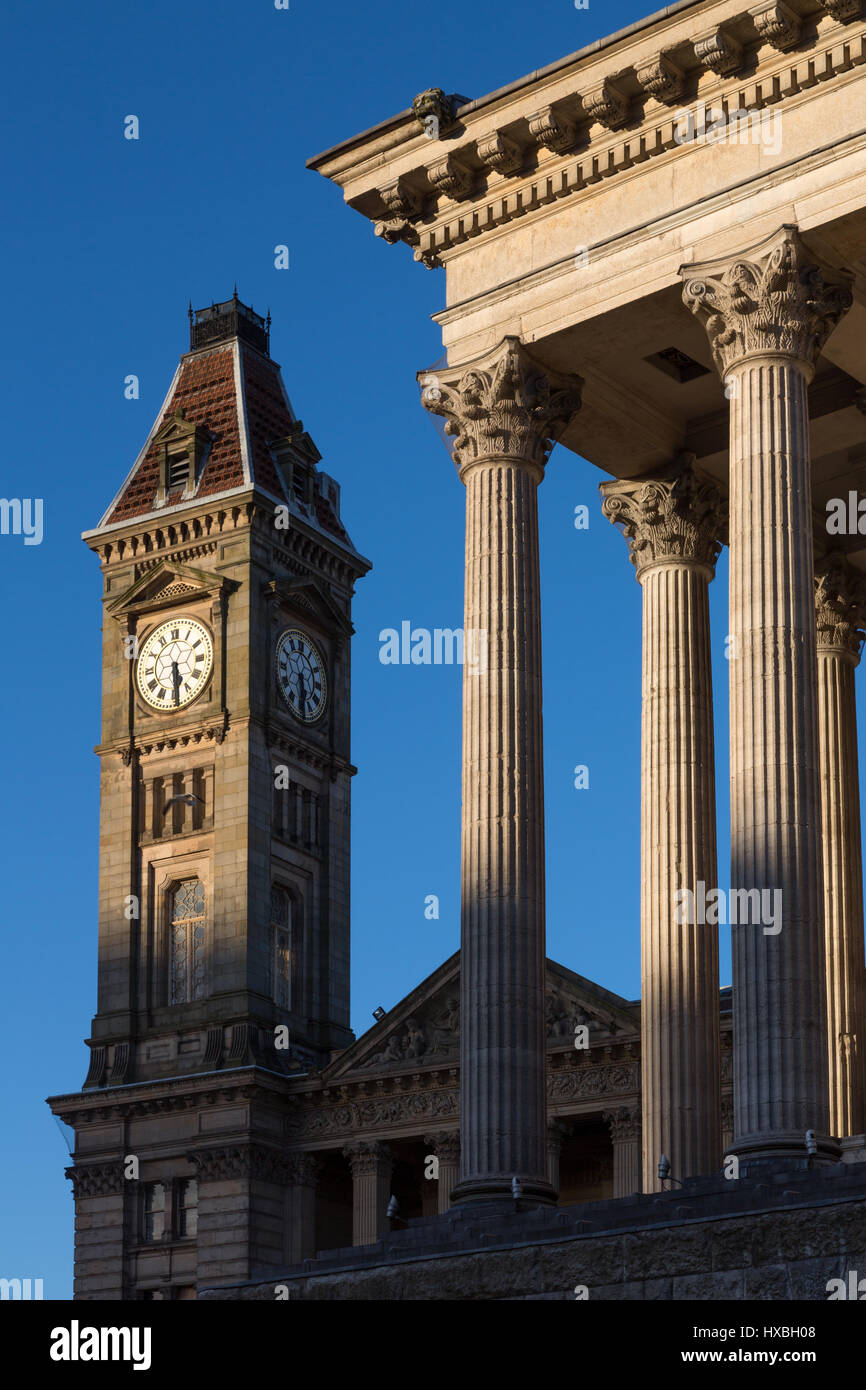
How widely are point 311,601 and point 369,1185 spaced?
25970mm

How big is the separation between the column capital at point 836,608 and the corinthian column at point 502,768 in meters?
6.51

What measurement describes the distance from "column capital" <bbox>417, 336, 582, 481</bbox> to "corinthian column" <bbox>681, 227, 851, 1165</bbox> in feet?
11.4

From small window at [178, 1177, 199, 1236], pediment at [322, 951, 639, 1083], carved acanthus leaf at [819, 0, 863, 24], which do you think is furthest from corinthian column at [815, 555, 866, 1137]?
small window at [178, 1177, 199, 1236]

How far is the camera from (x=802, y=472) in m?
33.9

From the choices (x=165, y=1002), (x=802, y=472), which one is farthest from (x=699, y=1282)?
(x=165, y=1002)

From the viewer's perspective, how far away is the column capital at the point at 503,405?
37438 mm

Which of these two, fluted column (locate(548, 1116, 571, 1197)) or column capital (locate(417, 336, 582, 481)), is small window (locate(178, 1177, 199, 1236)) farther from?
column capital (locate(417, 336, 582, 481))

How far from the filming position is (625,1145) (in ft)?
271

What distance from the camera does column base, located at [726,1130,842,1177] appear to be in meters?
30.5

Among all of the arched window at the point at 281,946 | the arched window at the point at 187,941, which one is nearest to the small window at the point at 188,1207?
the arched window at the point at 187,941

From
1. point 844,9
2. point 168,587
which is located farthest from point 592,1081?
point 844,9

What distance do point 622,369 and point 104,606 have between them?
6767 cm

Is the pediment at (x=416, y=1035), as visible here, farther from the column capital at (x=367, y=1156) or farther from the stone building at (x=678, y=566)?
the stone building at (x=678, y=566)

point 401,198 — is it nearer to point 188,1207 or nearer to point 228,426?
point 188,1207
